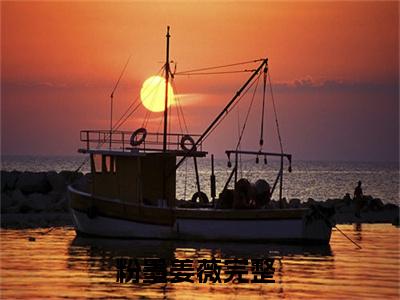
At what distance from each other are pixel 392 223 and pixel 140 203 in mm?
14018

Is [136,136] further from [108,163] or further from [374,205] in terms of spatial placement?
[374,205]

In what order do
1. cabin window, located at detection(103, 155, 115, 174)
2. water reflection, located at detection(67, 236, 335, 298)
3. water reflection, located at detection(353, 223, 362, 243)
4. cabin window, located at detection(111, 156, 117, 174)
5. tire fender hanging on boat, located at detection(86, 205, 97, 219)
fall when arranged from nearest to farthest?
water reflection, located at detection(67, 236, 335, 298) < tire fender hanging on boat, located at detection(86, 205, 97, 219) < cabin window, located at detection(111, 156, 117, 174) < cabin window, located at detection(103, 155, 115, 174) < water reflection, located at detection(353, 223, 362, 243)

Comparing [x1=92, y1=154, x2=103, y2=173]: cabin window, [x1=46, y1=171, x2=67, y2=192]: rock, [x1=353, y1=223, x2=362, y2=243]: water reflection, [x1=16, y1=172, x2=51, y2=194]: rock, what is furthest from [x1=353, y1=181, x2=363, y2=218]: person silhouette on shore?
[x1=16, y1=172, x2=51, y2=194]: rock

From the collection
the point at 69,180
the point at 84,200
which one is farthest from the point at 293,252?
the point at 69,180

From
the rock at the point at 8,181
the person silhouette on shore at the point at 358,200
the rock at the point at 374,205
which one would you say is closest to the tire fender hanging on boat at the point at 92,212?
the person silhouette on shore at the point at 358,200

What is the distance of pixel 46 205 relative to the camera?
4784cm

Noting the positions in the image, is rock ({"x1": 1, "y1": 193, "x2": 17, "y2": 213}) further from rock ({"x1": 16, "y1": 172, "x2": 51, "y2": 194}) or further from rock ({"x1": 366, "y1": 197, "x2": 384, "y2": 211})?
rock ({"x1": 366, "y1": 197, "x2": 384, "y2": 211})

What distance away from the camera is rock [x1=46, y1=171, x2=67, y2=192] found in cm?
5312

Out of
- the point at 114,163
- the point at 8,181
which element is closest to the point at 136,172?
the point at 114,163

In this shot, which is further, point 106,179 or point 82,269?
point 106,179

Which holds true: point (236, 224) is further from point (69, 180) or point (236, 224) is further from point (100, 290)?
point (69, 180)

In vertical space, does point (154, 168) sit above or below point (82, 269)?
above

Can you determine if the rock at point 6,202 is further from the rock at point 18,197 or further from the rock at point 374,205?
the rock at point 374,205

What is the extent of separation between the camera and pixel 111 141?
127 ft
